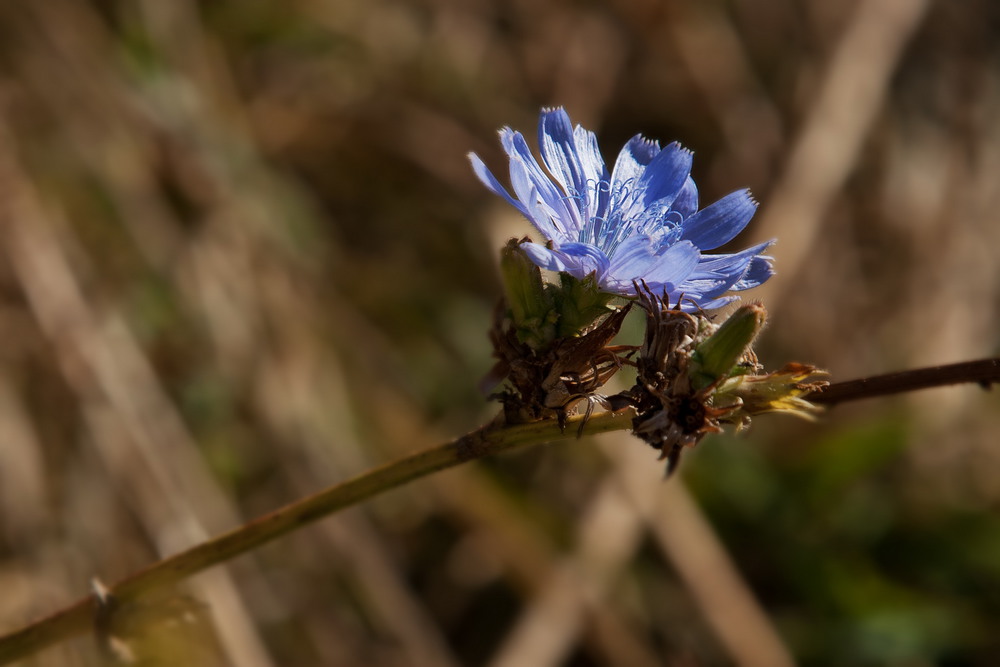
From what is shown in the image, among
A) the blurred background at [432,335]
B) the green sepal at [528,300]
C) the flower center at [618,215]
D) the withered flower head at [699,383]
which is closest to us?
the withered flower head at [699,383]

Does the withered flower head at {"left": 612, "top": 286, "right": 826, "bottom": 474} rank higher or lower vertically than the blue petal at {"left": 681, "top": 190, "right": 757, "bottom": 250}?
lower

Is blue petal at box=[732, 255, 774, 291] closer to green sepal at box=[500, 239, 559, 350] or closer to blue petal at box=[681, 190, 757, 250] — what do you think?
blue petal at box=[681, 190, 757, 250]

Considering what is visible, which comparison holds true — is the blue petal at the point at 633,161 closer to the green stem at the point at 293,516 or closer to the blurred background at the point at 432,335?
the green stem at the point at 293,516

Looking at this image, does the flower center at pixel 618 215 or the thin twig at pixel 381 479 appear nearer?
the thin twig at pixel 381 479

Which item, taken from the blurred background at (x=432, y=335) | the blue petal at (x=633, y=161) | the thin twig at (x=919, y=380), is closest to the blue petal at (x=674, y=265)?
the thin twig at (x=919, y=380)

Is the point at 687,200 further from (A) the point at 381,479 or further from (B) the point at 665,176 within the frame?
(A) the point at 381,479

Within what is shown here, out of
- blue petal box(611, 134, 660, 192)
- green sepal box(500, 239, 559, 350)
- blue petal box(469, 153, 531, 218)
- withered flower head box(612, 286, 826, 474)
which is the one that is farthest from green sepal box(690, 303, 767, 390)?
blue petal box(611, 134, 660, 192)

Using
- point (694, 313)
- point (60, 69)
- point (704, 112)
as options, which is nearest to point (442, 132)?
point (704, 112)
